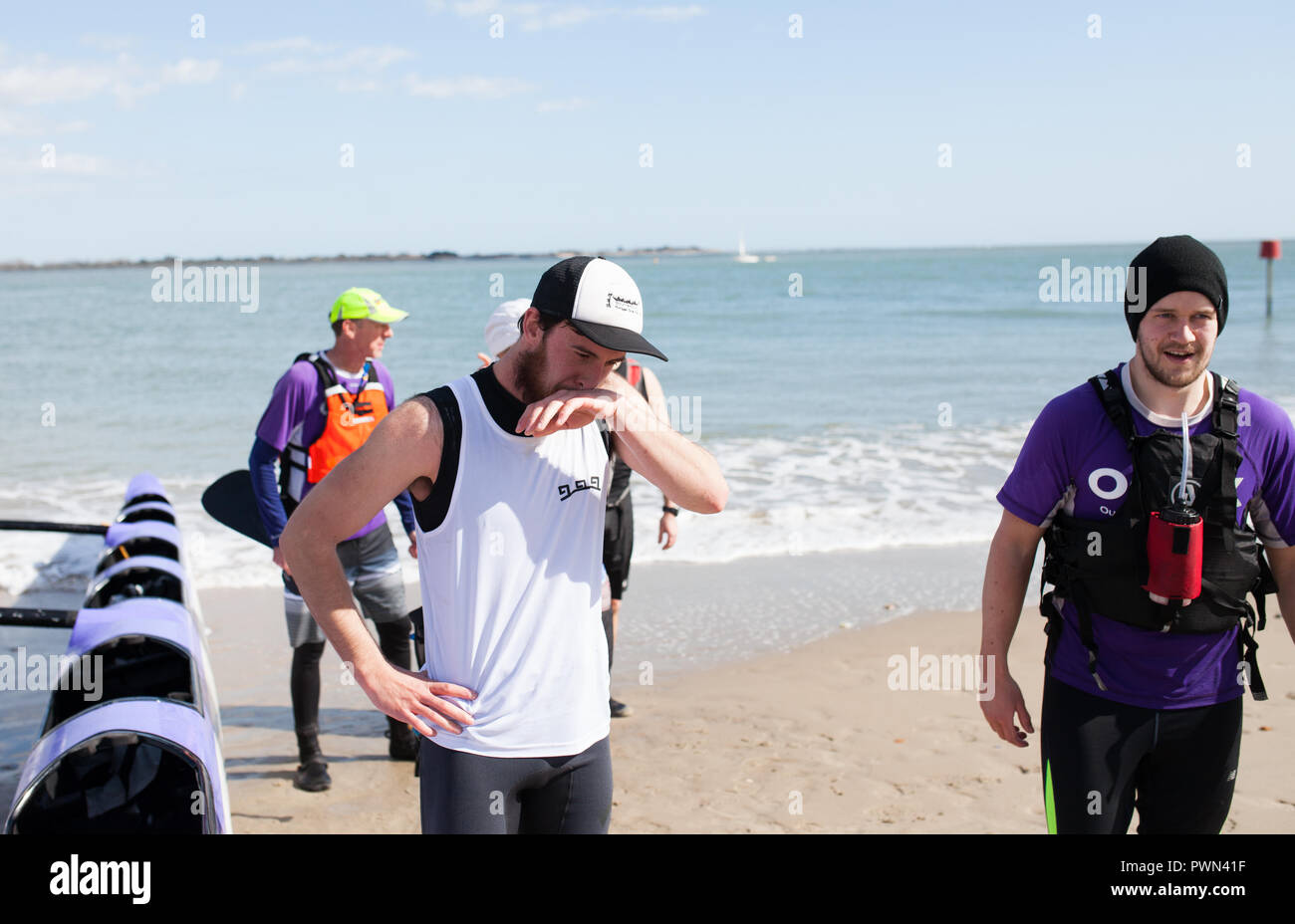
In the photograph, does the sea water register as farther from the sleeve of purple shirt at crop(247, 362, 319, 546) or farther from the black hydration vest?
the black hydration vest

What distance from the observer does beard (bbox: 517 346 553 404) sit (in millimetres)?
2234

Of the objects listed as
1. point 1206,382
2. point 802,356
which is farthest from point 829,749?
point 802,356

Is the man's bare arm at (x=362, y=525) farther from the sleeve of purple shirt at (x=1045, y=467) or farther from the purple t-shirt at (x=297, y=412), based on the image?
the purple t-shirt at (x=297, y=412)

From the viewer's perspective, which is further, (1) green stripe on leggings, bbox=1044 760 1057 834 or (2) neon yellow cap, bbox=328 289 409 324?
(2) neon yellow cap, bbox=328 289 409 324

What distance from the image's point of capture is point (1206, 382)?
274 cm

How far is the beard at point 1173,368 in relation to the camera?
2606 mm

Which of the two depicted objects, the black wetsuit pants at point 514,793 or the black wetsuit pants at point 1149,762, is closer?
the black wetsuit pants at point 514,793

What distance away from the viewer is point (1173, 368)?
262 cm

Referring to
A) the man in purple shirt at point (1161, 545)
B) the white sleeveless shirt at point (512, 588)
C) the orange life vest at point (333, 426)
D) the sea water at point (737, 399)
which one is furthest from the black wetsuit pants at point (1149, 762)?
the sea water at point (737, 399)

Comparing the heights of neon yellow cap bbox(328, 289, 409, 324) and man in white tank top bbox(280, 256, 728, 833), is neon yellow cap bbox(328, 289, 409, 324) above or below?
above

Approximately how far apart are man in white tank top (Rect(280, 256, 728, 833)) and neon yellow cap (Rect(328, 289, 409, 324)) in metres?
2.72

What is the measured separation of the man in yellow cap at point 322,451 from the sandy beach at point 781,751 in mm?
392

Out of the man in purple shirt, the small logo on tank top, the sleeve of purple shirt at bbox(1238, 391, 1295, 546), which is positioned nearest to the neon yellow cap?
the small logo on tank top

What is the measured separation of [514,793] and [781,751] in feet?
10.4
